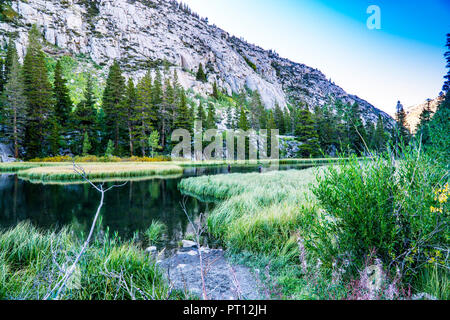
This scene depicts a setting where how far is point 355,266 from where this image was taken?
2.60 m

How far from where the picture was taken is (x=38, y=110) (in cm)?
3438

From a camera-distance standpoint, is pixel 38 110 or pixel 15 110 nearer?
pixel 15 110

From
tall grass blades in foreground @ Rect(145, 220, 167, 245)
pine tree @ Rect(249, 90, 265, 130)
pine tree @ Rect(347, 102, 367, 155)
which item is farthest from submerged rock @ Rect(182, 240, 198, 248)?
pine tree @ Rect(249, 90, 265, 130)

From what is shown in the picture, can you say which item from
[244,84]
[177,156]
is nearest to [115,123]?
[177,156]

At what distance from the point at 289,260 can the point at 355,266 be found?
67.7 inches

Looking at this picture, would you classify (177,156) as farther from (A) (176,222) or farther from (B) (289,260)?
(B) (289,260)

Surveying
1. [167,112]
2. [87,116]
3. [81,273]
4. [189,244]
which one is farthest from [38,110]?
[81,273]

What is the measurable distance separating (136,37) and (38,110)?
56732 mm

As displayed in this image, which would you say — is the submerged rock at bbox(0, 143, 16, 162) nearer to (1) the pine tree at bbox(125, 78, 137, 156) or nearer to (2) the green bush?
(1) the pine tree at bbox(125, 78, 137, 156)

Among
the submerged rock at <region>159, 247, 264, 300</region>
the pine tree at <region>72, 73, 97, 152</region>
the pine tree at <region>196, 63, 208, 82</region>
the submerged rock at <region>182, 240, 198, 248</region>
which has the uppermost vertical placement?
the pine tree at <region>196, 63, 208, 82</region>

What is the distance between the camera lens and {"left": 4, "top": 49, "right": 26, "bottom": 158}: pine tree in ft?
101

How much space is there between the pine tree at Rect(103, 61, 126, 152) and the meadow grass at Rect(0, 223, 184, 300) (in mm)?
38432

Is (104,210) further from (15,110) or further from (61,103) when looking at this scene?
(61,103)

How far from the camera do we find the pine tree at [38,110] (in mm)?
32781
